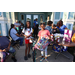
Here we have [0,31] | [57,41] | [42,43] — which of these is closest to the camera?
[42,43]

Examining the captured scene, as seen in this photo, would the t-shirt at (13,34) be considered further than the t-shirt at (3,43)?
Yes

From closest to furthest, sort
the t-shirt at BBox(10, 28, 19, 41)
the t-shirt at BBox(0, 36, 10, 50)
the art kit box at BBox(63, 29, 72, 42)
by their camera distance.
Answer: the t-shirt at BBox(0, 36, 10, 50)
the art kit box at BBox(63, 29, 72, 42)
the t-shirt at BBox(10, 28, 19, 41)

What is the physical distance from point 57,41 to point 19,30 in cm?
335

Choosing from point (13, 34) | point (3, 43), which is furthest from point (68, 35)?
point (13, 34)

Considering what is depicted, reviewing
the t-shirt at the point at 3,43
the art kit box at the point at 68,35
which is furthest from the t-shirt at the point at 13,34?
the art kit box at the point at 68,35

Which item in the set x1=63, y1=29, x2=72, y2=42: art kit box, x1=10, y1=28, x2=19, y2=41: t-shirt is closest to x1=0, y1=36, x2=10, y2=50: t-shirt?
x1=10, y1=28, x2=19, y2=41: t-shirt

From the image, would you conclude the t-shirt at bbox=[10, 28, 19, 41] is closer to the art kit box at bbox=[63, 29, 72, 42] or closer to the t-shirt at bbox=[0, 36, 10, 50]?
the t-shirt at bbox=[0, 36, 10, 50]

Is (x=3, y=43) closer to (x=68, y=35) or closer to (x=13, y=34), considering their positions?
(x=13, y=34)

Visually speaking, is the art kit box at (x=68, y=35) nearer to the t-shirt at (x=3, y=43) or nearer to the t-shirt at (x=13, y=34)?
the t-shirt at (x=3, y=43)

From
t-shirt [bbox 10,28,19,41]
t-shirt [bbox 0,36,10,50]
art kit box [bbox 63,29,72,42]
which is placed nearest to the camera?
t-shirt [bbox 0,36,10,50]

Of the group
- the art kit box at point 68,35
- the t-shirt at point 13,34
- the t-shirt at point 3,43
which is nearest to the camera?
the t-shirt at point 3,43

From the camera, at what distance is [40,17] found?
38.1ft
